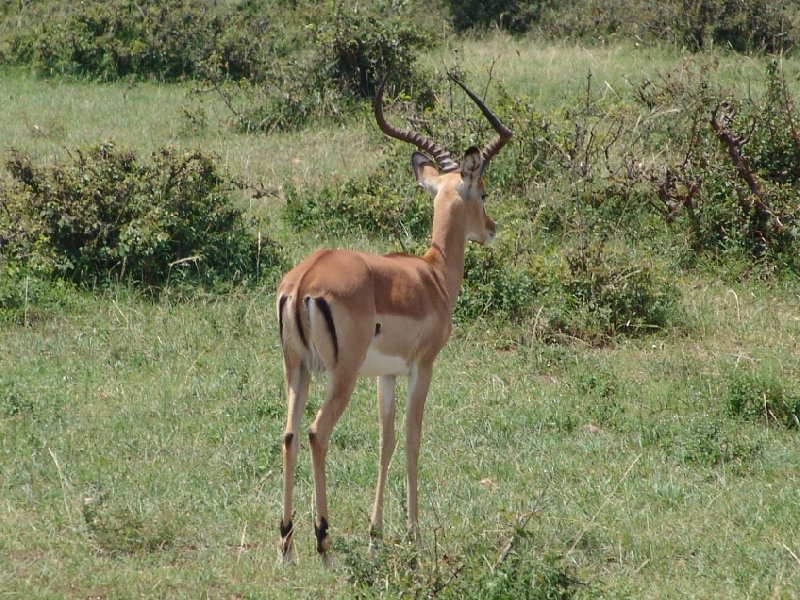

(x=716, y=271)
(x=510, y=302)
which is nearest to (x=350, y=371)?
(x=510, y=302)

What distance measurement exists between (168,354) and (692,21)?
29.2ft

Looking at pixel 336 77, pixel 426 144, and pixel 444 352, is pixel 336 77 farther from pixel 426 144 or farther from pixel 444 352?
pixel 426 144

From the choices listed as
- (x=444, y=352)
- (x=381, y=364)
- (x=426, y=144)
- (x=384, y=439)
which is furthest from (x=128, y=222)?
(x=381, y=364)

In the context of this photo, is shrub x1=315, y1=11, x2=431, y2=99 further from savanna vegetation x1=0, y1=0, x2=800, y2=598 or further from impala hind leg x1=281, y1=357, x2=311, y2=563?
impala hind leg x1=281, y1=357, x2=311, y2=563

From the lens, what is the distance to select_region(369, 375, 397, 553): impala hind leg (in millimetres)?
4727

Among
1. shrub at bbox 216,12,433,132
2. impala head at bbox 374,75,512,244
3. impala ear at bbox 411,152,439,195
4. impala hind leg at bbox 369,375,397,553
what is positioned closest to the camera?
impala hind leg at bbox 369,375,397,553

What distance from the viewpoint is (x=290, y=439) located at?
4.40m

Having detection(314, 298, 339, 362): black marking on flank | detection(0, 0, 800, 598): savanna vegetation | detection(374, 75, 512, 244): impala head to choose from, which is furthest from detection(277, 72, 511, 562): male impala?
detection(374, 75, 512, 244): impala head

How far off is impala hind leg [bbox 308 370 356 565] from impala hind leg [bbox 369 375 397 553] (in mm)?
216

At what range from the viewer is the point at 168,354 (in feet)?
22.3

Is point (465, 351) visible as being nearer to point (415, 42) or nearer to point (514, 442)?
point (514, 442)

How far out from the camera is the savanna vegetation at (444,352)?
4.46 meters

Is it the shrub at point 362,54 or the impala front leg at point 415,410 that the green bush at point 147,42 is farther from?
the impala front leg at point 415,410

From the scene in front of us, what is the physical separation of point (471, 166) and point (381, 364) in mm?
1258
